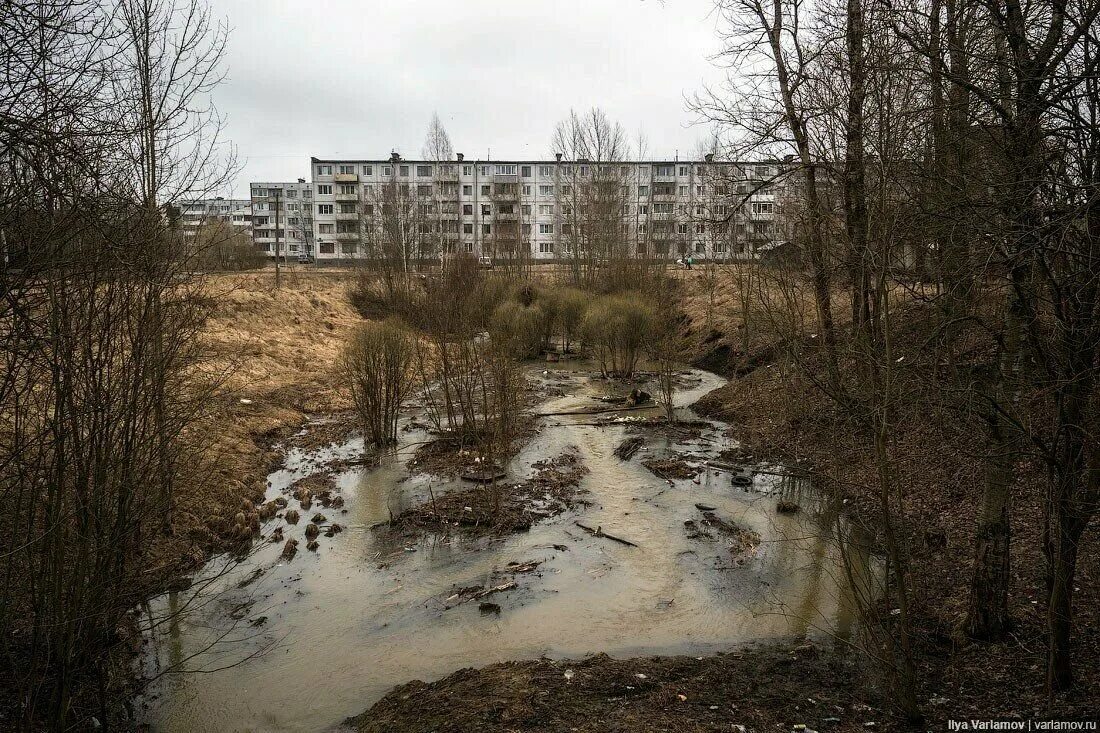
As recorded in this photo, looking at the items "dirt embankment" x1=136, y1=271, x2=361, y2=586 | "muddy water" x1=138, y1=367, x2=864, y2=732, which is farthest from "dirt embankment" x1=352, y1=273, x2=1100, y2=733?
"dirt embankment" x1=136, y1=271, x2=361, y2=586

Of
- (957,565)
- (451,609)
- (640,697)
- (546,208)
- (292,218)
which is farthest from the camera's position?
(292,218)

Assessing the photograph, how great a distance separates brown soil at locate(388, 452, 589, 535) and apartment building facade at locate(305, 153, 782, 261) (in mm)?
6179

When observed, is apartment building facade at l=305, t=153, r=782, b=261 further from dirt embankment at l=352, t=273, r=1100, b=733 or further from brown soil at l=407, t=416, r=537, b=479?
dirt embankment at l=352, t=273, r=1100, b=733

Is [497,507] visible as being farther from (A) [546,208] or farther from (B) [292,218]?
(B) [292,218]

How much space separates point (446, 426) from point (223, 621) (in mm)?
7952

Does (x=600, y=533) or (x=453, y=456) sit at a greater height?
(x=453, y=456)

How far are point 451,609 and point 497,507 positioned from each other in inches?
109

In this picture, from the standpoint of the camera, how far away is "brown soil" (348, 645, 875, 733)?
16.1ft

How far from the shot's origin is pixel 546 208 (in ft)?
252

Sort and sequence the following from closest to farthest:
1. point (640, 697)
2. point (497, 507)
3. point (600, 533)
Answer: point (640, 697) < point (600, 533) < point (497, 507)

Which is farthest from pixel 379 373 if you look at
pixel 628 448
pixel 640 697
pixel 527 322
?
pixel 527 322

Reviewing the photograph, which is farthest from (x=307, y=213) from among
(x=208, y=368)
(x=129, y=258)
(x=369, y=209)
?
(x=129, y=258)

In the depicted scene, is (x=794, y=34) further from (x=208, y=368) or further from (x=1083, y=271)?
(x=208, y=368)

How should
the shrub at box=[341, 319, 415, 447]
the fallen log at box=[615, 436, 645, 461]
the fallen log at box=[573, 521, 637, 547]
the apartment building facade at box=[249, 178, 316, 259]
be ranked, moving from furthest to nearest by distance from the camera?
the apartment building facade at box=[249, 178, 316, 259] → the shrub at box=[341, 319, 415, 447] → the fallen log at box=[615, 436, 645, 461] → the fallen log at box=[573, 521, 637, 547]
